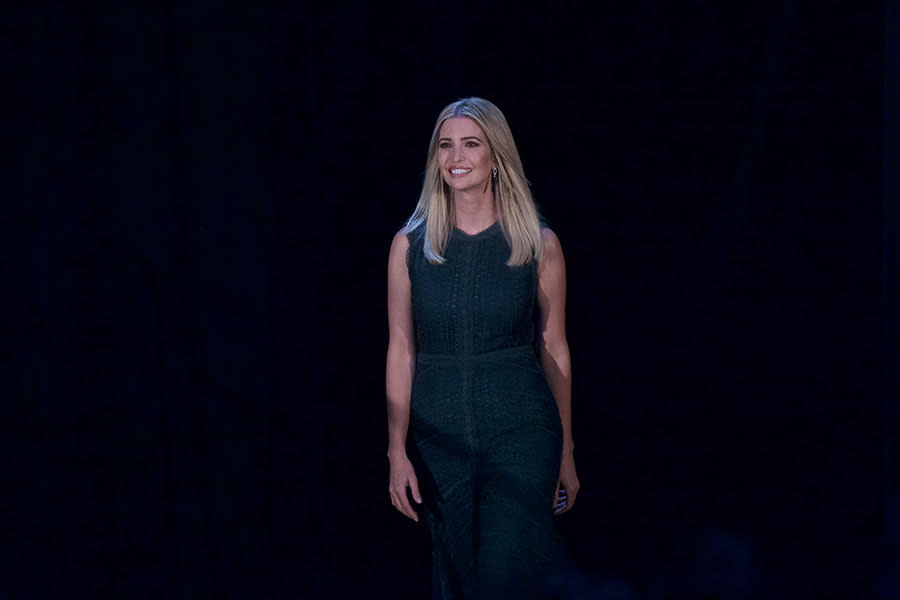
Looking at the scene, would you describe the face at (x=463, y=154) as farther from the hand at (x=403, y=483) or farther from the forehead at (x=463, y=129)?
the hand at (x=403, y=483)

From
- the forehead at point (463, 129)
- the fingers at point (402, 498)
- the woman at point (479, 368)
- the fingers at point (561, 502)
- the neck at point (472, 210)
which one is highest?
the forehead at point (463, 129)

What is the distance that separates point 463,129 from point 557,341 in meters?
0.60

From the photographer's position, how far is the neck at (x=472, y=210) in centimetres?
242

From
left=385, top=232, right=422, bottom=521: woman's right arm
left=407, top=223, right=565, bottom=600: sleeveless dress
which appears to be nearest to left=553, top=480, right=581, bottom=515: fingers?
left=407, top=223, right=565, bottom=600: sleeveless dress

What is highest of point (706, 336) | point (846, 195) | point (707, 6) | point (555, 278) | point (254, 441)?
point (707, 6)

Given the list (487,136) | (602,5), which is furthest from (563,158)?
(487,136)

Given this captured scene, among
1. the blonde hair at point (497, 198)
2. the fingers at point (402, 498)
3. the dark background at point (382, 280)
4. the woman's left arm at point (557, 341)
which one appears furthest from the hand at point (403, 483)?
the dark background at point (382, 280)

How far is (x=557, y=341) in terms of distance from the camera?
2.47 meters

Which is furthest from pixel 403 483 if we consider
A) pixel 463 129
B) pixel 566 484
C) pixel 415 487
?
pixel 463 129

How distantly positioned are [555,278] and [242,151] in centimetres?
108

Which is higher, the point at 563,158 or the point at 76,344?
the point at 563,158

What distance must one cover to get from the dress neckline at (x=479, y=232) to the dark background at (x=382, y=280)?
27.1 inches

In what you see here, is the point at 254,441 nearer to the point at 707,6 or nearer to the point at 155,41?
the point at 155,41

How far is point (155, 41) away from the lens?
2801 millimetres
